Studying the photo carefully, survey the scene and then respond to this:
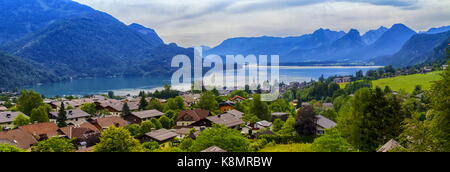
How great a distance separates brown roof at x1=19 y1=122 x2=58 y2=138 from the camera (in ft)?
116

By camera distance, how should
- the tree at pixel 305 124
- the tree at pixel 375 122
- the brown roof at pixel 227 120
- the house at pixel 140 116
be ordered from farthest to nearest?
1. the house at pixel 140 116
2. the brown roof at pixel 227 120
3. the tree at pixel 305 124
4. the tree at pixel 375 122

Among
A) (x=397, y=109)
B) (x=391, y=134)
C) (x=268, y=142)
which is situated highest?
(x=397, y=109)

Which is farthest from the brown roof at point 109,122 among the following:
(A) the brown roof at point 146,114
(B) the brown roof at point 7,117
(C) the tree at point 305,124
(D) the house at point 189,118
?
(C) the tree at point 305,124

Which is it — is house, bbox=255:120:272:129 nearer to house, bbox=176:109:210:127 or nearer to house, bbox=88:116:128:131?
house, bbox=176:109:210:127

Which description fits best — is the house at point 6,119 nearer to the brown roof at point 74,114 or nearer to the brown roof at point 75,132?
the brown roof at point 74,114

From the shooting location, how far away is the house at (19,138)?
2965cm

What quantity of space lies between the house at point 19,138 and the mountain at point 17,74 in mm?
144926

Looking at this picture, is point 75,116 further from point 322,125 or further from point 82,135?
point 322,125

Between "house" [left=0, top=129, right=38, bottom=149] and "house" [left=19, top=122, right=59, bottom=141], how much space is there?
5.22 ft

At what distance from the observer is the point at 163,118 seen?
41844mm
